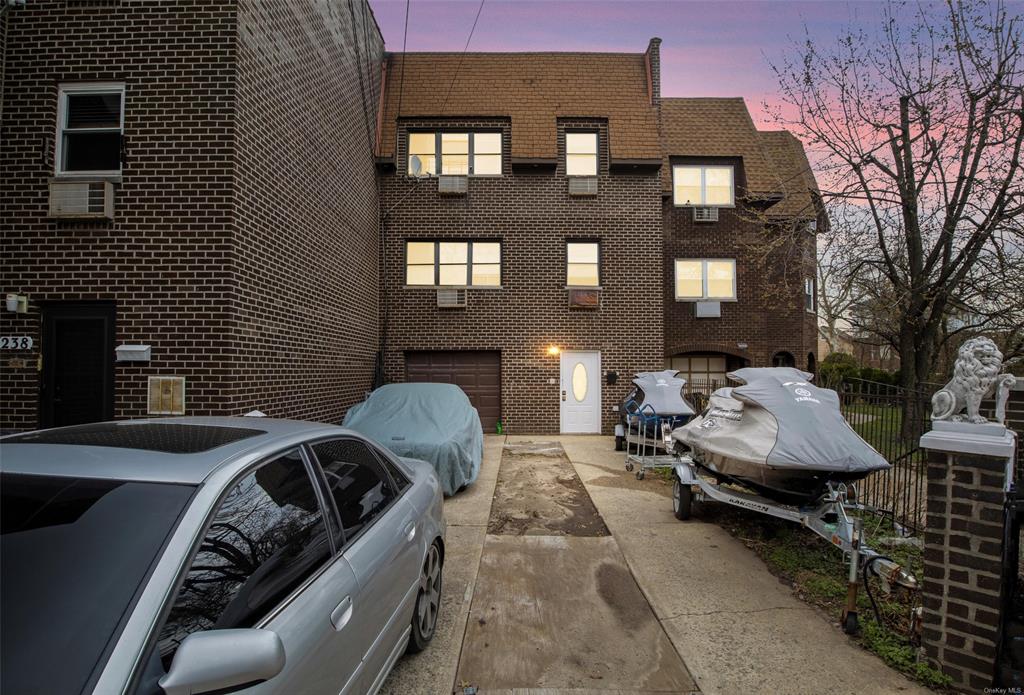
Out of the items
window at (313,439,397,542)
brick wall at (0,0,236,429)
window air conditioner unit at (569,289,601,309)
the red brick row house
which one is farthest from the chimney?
window at (313,439,397,542)

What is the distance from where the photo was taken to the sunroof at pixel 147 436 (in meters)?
1.92

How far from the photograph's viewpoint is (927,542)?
10.1 ft

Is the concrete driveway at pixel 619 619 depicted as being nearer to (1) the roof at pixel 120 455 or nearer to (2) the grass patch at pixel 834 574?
(2) the grass patch at pixel 834 574

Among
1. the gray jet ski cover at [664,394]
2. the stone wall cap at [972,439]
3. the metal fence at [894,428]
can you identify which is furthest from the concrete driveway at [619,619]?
the gray jet ski cover at [664,394]

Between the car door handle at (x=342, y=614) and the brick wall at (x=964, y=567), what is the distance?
3.42m

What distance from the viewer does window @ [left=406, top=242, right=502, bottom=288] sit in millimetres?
12750

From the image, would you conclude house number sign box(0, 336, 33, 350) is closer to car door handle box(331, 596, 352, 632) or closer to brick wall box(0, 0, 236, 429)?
brick wall box(0, 0, 236, 429)

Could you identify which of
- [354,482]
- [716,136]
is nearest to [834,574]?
[354,482]

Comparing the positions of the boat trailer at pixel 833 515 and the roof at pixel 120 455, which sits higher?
the roof at pixel 120 455

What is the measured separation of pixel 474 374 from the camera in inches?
503

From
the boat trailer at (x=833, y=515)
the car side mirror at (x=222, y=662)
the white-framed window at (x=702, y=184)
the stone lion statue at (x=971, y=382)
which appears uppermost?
the white-framed window at (x=702, y=184)

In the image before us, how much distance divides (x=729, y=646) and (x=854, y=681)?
687mm

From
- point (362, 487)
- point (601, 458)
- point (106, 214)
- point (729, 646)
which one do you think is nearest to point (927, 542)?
point (729, 646)

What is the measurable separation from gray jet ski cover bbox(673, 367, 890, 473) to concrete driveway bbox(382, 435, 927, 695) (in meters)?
1.10
